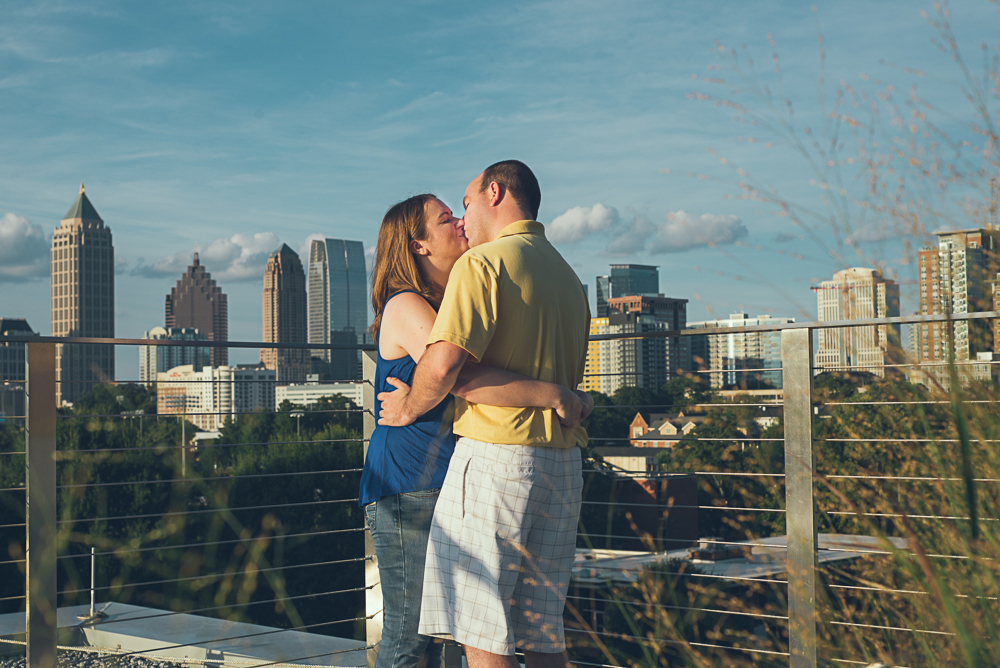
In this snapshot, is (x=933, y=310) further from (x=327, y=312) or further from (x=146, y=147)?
(x=327, y=312)

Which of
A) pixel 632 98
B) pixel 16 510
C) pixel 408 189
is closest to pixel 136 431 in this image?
pixel 16 510

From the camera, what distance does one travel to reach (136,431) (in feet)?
104

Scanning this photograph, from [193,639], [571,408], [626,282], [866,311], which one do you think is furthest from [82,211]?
[866,311]

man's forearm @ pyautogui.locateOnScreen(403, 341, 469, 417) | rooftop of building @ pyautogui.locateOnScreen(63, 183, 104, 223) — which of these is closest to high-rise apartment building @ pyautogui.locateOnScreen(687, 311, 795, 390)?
man's forearm @ pyautogui.locateOnScreen(403, 341, 469, 417)

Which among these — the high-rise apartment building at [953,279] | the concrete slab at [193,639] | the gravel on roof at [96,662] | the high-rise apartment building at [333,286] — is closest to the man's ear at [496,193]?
the high-rise apartment building at [953,279]

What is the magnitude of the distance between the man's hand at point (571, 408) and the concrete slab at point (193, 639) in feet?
7.69

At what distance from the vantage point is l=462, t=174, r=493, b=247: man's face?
2082mm

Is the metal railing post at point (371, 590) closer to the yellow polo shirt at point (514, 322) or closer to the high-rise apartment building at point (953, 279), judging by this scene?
the yellow polo shirt at point (514, 322)

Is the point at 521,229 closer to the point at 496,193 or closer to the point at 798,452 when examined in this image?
the point at 496,193

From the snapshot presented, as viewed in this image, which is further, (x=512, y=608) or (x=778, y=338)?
(x=778, y=338)

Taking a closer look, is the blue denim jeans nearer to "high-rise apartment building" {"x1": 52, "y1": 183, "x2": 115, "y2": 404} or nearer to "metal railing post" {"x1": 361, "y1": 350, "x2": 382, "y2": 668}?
"metal railing post" {"x1": 361, "y1": 350, "x2": 382, "y2": 668}

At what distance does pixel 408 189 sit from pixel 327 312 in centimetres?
18266

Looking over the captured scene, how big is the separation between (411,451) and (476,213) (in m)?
0.65

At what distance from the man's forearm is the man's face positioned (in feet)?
1.26
